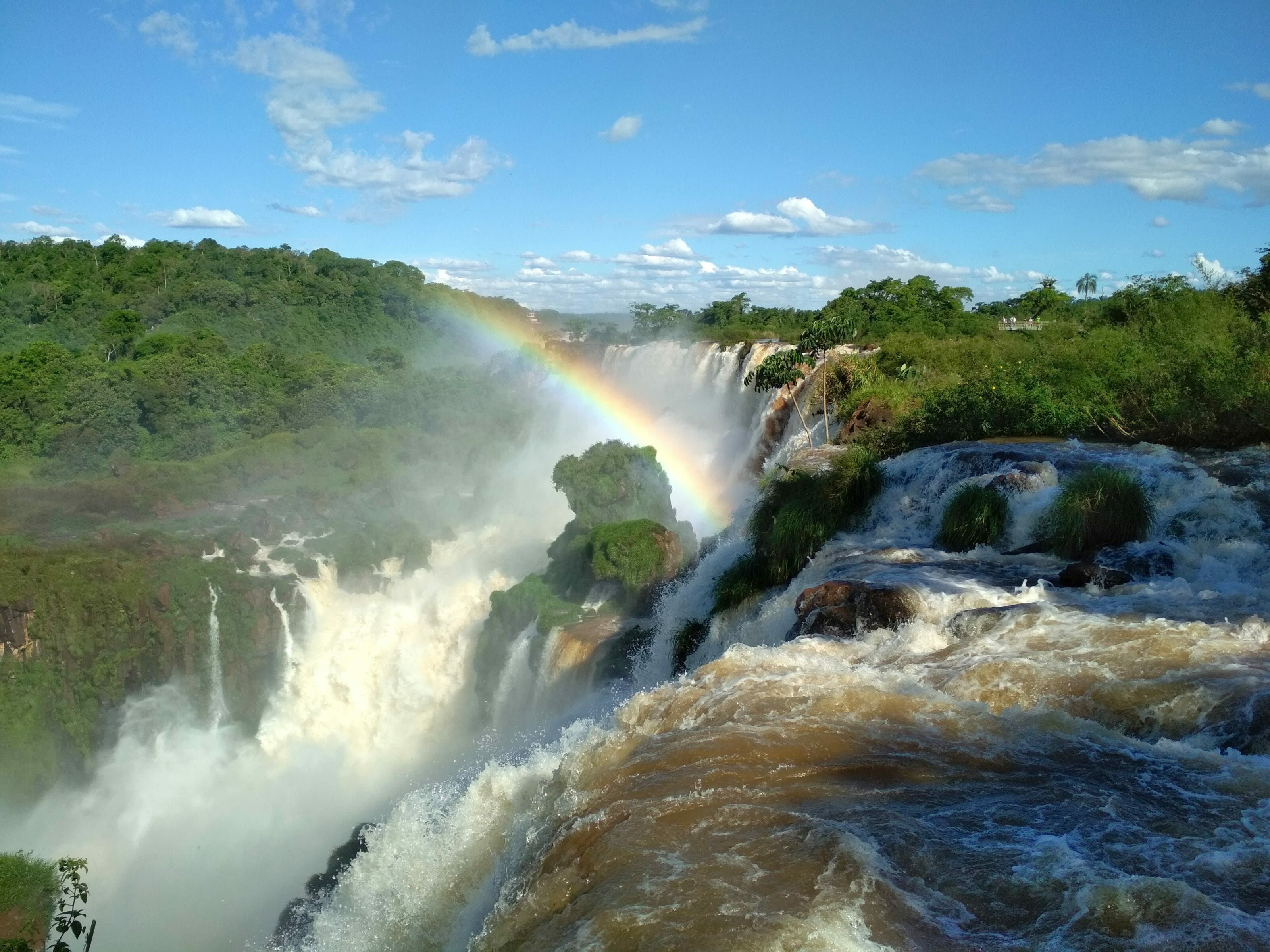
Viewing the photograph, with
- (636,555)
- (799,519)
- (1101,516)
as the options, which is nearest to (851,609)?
(1101,516)

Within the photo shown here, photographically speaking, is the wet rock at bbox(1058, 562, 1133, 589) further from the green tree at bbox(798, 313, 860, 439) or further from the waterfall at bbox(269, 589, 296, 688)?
the waterfall at bbox(269, 589, 296, 688)

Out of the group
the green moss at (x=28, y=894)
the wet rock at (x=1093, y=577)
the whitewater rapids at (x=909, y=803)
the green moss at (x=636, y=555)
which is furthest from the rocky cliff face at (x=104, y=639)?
the wet rock at (x=1093, y=577)

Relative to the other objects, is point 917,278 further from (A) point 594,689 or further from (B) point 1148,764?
(B) point 1148,764

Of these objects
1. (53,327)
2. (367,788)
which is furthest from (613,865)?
(53,327)

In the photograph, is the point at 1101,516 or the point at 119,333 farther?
the point at 119,333

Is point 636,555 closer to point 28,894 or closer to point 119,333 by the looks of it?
point 28,894

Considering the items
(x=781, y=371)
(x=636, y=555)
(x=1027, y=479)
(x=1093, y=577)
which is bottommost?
(x=636, y=555)
